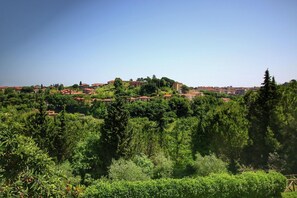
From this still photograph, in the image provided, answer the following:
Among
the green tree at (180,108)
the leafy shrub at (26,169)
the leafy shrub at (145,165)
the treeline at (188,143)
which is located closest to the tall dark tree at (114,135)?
the treeline at (188,143)

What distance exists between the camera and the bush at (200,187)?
657 inches

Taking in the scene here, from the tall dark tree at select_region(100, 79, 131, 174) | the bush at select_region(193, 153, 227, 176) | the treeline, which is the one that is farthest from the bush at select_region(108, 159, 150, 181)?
the tall dark tree at select_region(100, 79, 131, 174)

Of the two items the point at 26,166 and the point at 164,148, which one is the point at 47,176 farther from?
the point at 164,148

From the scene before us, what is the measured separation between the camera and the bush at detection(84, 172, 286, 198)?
16.7 meters

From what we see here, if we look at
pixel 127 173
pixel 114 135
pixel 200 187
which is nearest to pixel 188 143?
pixel 114 135

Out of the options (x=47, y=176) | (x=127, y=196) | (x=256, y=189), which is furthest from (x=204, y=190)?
(x=47, y=176)

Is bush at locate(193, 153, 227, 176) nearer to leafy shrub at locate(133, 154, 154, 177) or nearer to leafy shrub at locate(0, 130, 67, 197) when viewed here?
leafy shrub at locate(133, 154, 154, 177)

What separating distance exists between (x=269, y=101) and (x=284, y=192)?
441 inches

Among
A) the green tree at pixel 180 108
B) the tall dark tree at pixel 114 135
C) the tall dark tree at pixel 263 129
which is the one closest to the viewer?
the tall dark tree at pixel 263 129

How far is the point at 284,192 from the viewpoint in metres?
18.1

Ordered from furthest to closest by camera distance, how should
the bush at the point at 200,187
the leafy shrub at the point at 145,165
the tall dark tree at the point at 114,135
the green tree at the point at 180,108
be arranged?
1. the green tree at the point at 180,108
2. the tall dark tree at the point at 114,135
3. the leafy shrub at the point at 145,165
4. the bush at the point at 200,187

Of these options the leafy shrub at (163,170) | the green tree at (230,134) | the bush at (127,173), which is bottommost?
the leafy shrub at (163,170)

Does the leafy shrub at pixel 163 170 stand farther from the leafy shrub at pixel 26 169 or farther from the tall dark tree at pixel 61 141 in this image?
the leafy shrub at pixel 26 169

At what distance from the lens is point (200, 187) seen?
17.1m
